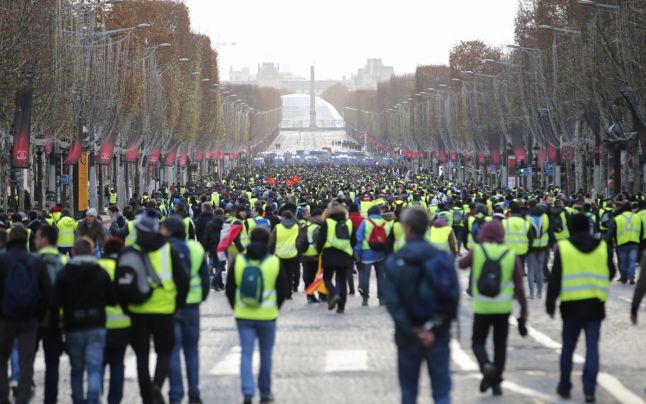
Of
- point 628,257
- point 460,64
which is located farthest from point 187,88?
point 628,257

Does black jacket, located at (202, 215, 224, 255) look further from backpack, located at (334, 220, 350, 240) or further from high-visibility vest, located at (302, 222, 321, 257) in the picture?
backpack, located at (334, 220, 350, 240)

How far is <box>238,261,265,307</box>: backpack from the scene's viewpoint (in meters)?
13.6

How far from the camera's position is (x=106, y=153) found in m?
58.9

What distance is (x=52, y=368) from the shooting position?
1359 cm

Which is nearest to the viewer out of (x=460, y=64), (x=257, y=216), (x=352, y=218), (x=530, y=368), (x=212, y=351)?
(x=530, y=368)

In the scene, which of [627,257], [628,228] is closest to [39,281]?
[628,228]

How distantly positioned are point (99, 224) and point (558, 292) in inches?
480

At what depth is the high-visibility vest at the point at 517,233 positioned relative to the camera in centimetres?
2409

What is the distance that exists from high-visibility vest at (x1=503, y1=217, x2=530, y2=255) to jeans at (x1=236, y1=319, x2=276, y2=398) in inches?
421

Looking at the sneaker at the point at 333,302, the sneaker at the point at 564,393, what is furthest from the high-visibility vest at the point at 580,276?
the sneaker at the point at 333,302

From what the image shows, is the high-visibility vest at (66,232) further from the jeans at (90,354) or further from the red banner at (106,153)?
the red banner at (106,153)

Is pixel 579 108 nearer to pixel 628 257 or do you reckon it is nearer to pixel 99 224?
pixel 628 257

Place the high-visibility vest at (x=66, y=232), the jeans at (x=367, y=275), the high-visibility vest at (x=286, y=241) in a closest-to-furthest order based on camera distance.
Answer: the jeans at (x=367, y=275) → the high-visibility vest at (x=286, y=241) → the high-visibility vest at (x=66, y=232)

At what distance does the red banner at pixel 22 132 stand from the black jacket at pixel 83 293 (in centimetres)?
2851
